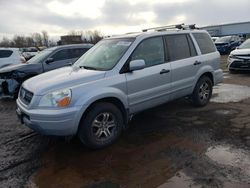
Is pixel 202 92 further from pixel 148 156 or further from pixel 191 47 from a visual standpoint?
pixel 148 156

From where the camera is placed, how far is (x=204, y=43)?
22.7ft

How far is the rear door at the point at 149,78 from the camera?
5.16m

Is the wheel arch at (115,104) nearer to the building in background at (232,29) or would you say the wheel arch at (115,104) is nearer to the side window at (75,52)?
the side window at (75,52)

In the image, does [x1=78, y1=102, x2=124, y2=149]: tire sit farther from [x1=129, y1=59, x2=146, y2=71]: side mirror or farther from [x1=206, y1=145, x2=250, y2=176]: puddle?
[x1=206, y1=145, x2=250, y2=176]: puddle

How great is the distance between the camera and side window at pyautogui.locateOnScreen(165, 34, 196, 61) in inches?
234

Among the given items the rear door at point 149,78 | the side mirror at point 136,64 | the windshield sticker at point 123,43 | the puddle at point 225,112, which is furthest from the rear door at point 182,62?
the side mirror at point 136,64

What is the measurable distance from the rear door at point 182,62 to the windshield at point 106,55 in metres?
1.03

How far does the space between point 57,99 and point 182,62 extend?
2.92 meters

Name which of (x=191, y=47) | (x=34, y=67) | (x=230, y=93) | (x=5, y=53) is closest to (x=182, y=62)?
(x=191, y=47)

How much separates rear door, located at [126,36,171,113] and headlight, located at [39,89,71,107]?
117 cm

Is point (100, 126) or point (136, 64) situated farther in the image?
point (136, 64)

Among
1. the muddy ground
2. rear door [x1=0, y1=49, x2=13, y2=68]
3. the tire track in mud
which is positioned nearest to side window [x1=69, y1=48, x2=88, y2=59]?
rear door [x1=0, y1=49, x2=13, y2=68]

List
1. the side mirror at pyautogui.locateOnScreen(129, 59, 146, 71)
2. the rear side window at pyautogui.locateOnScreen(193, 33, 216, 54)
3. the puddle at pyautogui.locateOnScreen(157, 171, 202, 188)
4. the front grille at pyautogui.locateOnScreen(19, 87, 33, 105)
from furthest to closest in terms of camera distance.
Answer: the rear side window at pyautogui.locateOnScreen(193, 33, 216, 54) < the side mirror at pyautogui.locateOnScreen(129, 59, 146, 71) < the front grille at pyautogui.locateOnScreen(19, 87, 33, 105) < the puddle at pyautogui.locateOnScreen(157, 171, 202, 188)

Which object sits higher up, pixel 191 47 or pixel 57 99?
pixel 191 47
